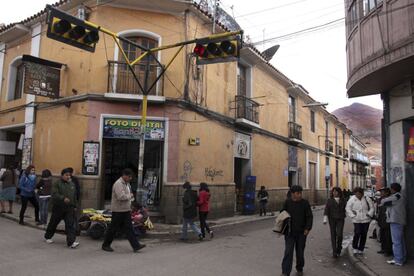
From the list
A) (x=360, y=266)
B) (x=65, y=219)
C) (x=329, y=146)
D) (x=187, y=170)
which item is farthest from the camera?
(x=329, y=146)

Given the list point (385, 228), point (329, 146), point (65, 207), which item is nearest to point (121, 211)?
point (65, 207)

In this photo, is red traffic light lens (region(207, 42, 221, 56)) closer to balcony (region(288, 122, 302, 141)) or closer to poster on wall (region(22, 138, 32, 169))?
poster on wall (region(22, 138, 32, 169))

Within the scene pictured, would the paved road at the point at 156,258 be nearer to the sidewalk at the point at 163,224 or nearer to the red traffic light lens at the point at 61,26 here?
the sidewalk at the point at 163,224

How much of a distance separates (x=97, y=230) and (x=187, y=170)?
484 centimetres

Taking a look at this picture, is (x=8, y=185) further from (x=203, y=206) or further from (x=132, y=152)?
(x=203, y=206)

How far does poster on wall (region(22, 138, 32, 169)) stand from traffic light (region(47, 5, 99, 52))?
8.19m

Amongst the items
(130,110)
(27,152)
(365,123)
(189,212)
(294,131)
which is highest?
(365,123)

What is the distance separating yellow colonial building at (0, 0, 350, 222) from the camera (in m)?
13.7

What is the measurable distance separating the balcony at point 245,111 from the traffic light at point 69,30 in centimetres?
966

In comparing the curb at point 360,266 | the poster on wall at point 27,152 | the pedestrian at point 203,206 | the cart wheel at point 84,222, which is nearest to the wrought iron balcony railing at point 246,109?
the pedestrian at point 203,206

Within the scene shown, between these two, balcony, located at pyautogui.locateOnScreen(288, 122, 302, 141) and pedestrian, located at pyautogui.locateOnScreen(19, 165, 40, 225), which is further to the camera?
balcony, located at pyautogui.locateOnScreen(288, 122, 302, 141)

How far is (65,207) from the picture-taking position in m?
9.21

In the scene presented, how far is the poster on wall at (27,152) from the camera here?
1584cm

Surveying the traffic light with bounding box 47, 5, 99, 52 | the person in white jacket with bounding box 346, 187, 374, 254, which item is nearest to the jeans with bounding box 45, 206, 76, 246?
the traffic light with bounding box 47, 5, 99, 52
